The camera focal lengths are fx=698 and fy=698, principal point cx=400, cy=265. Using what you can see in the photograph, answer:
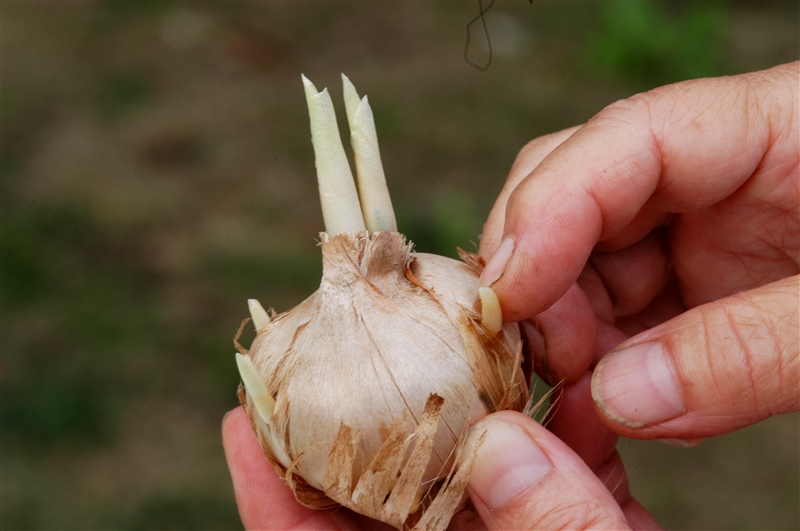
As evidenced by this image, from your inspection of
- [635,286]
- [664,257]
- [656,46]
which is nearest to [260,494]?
[635,286]

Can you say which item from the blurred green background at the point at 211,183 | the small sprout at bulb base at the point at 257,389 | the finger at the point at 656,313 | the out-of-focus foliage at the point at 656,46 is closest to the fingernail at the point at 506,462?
the small sprout at bulb base at the point at 257,389

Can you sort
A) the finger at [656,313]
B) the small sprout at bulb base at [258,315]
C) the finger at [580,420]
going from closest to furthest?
the small sprout at bulb base at [258,315]
the finger at [580,420]
the finger at [656,313]

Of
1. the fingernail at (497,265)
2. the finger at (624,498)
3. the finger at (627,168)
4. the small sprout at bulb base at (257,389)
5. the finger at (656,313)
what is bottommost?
the finger at (624,498)

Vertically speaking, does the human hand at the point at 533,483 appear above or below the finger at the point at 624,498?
above

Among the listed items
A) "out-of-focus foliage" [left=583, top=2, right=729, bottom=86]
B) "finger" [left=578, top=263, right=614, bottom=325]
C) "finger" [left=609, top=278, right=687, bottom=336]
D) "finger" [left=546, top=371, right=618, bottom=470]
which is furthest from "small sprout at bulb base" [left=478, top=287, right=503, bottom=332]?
"out-of-focus foliage" [left=583, top=2, right=729, bottom=86]

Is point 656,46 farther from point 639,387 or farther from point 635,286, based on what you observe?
point 639,387

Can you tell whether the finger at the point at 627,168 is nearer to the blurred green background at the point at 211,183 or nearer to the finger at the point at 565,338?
the finger at the point at 565,338

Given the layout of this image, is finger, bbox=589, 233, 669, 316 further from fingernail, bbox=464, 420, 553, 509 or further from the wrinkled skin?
fingernail, bbox=464, 420, 553, 509
